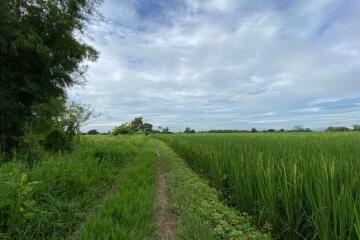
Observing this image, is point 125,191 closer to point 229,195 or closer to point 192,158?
point 229,195

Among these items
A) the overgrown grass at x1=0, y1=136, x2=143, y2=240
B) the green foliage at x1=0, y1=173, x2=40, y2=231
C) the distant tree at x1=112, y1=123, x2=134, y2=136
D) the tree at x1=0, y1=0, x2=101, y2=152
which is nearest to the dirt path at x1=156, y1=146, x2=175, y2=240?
the overgrown grass at x1=0, y1=136, x2=143, y2=240

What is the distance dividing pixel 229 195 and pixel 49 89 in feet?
23.5

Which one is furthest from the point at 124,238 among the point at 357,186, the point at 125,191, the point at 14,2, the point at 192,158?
the point at 14,2

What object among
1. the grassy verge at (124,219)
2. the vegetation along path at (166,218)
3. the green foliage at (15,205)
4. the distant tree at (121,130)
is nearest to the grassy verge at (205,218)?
the vegetation along path at (166,218)

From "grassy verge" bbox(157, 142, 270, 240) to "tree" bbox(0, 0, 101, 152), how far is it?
5.69 meters

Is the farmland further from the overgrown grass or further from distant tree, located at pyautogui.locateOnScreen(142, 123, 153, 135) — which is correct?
distant tree, located at pyautogui.locateOnScreen(142, 123, 153, 135)

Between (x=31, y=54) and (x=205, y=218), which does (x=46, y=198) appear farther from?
(x=31, y=54)

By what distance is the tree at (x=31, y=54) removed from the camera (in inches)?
309

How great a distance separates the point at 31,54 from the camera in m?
8.70

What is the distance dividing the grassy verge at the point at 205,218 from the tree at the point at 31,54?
569 centimetres

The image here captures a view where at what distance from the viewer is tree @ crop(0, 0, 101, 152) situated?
7844mm

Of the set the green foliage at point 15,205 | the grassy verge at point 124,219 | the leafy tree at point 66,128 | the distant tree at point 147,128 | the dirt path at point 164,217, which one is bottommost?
the dirt path at point 164,217

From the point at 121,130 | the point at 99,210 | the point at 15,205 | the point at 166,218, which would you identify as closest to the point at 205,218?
the point at 166,218

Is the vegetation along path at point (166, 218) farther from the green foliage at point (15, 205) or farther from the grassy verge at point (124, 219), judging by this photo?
the green foliage at point (15, 205)
